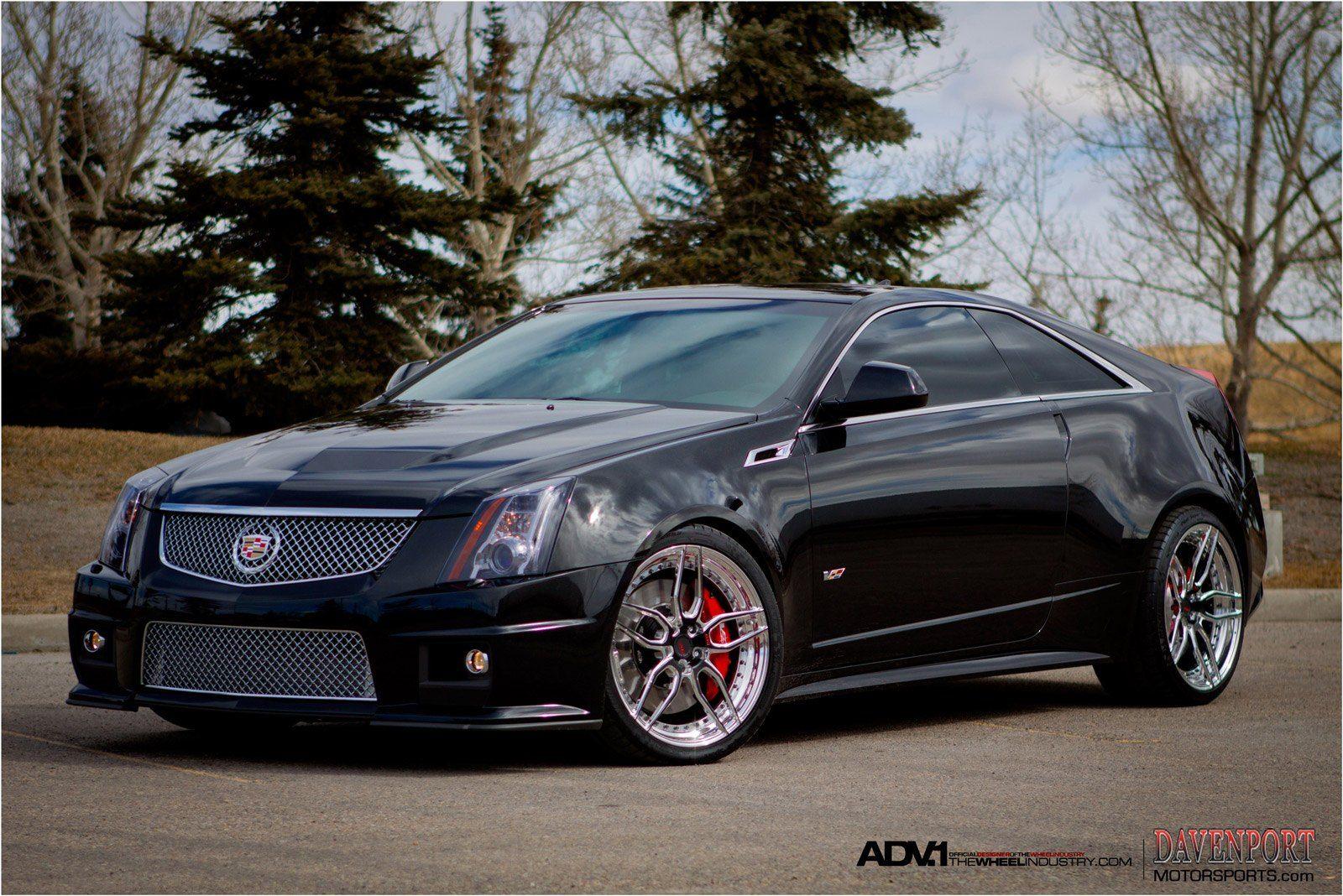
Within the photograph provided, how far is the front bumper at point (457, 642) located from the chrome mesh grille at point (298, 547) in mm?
55

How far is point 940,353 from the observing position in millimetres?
6586

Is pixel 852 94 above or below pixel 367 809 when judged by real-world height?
above

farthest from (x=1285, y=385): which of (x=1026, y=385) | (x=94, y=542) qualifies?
(x=1026, y=385)

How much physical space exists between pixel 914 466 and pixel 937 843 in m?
2.12

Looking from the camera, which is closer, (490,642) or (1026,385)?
(490,642)

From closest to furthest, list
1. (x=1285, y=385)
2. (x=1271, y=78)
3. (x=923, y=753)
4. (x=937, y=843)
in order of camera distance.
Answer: (x=937, y=843) < (x=923, y=753) < (x=1271, y=78) < (x=1285, y=385)

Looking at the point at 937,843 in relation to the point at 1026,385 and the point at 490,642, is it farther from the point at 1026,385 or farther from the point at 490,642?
the point at 1026,385

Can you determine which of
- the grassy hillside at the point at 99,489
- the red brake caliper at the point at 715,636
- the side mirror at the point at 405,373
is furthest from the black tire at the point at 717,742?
the grassy hillside at the point at 99,489

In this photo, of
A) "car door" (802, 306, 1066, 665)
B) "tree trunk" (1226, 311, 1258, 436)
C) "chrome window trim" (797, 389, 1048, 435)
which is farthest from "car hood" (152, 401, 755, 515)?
"tree trunk" (1226, 311, 1258, 436)

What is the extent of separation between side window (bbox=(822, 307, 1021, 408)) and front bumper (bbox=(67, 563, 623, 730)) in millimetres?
1655

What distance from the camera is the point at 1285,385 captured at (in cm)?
2534

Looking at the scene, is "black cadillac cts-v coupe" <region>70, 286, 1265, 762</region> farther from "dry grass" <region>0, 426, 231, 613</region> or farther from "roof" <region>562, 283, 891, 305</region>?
"dry grass" <region>0, 426, 231, 613</region>

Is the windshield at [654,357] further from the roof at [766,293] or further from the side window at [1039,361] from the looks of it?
the side window at [1039,361]

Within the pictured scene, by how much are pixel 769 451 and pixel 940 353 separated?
125 cm
